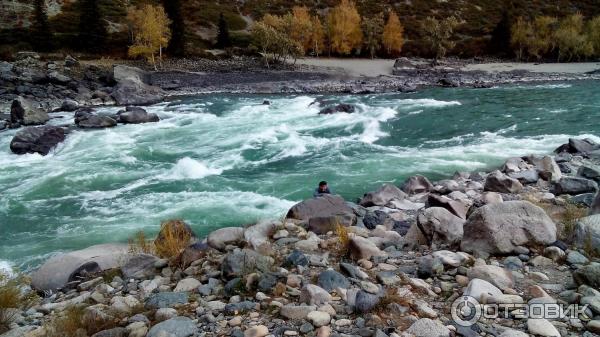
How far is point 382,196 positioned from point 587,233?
7.47 m

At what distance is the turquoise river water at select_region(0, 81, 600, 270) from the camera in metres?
14.9

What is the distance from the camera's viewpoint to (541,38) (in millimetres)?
76125

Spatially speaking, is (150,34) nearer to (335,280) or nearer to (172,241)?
(172,241)

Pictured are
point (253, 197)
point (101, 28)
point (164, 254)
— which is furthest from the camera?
point (101, 28)

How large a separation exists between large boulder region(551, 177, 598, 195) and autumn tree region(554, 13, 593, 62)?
69.6 m

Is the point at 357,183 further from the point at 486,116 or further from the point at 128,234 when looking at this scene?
the point at 486,116

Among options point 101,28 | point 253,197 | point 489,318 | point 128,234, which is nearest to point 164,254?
point 128,234

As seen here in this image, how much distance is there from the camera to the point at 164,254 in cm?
926

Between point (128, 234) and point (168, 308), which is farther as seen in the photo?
point (128, 234)

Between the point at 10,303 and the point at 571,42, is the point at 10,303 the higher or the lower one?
the lower one

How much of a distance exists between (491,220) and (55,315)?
739 centimetres

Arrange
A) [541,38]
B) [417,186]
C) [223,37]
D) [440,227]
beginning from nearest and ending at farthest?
[440,227] → [417,186] → [541,38] → [223,37]

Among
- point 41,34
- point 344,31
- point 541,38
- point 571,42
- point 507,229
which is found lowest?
point 507,229

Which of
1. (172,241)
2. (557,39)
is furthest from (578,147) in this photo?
(557,39)
